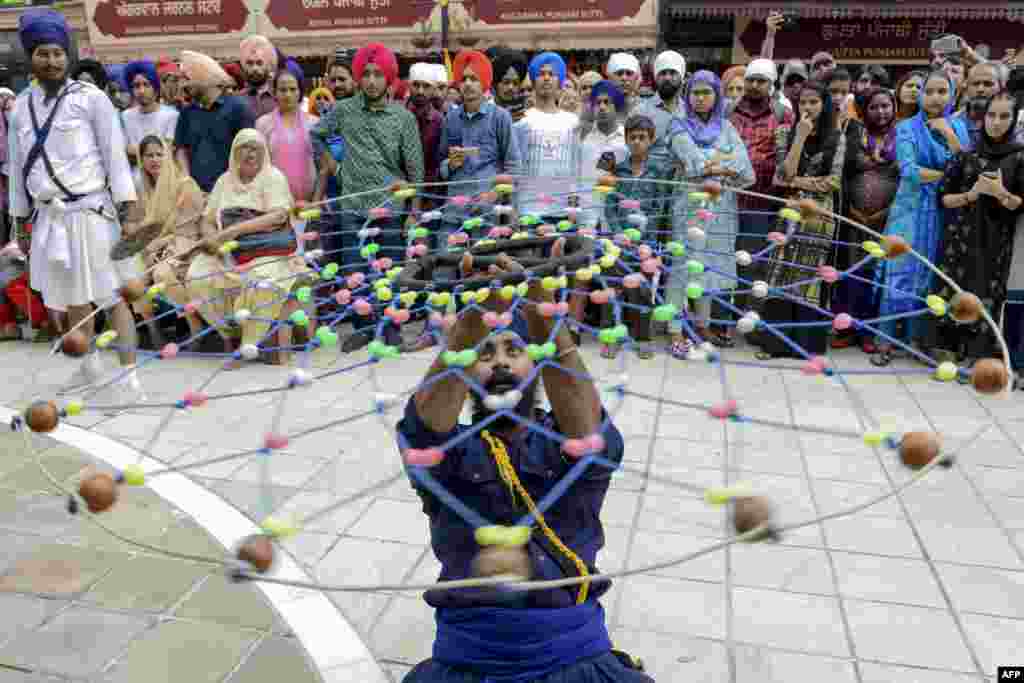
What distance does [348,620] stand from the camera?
3.20 metres

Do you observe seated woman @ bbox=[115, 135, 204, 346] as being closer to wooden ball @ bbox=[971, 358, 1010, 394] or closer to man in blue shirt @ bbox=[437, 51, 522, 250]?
man in blue shirt @ bbox=[437, 51, 522, 250]

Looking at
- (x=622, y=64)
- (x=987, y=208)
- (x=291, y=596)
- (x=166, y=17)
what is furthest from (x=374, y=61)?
(x=166, y=17)

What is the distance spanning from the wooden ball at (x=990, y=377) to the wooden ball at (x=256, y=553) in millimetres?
1276

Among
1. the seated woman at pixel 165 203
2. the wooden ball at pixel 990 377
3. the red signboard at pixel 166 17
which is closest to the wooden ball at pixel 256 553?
the wooden ball at pixel 990 377

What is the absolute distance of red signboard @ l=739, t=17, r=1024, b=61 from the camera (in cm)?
1589

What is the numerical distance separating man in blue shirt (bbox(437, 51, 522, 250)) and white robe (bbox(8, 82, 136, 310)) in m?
2.32

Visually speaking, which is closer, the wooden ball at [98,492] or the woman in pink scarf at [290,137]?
the wooden ball at [98,492]

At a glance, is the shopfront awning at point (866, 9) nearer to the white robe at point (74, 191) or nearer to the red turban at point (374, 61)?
the red turban at point (374, 61)


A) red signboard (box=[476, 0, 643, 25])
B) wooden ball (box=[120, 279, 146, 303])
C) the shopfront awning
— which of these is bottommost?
wooden ball (box=[120, 279, 146, 303])

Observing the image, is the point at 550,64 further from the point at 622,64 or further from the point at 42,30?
the point at 42,30

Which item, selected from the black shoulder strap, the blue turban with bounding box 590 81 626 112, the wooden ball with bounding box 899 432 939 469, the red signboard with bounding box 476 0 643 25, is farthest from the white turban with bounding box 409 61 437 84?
the red signboard with bounding box 476 0 643 25

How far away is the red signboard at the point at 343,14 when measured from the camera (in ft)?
59.2

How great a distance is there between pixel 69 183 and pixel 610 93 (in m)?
3.86

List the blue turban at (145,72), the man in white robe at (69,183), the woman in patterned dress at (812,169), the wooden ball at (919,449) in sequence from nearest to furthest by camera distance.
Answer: the wooden ball at (919,449), the man in white robe at (69,183), the woman in patterned dress at (812,169), the blue turban at (145,72)
